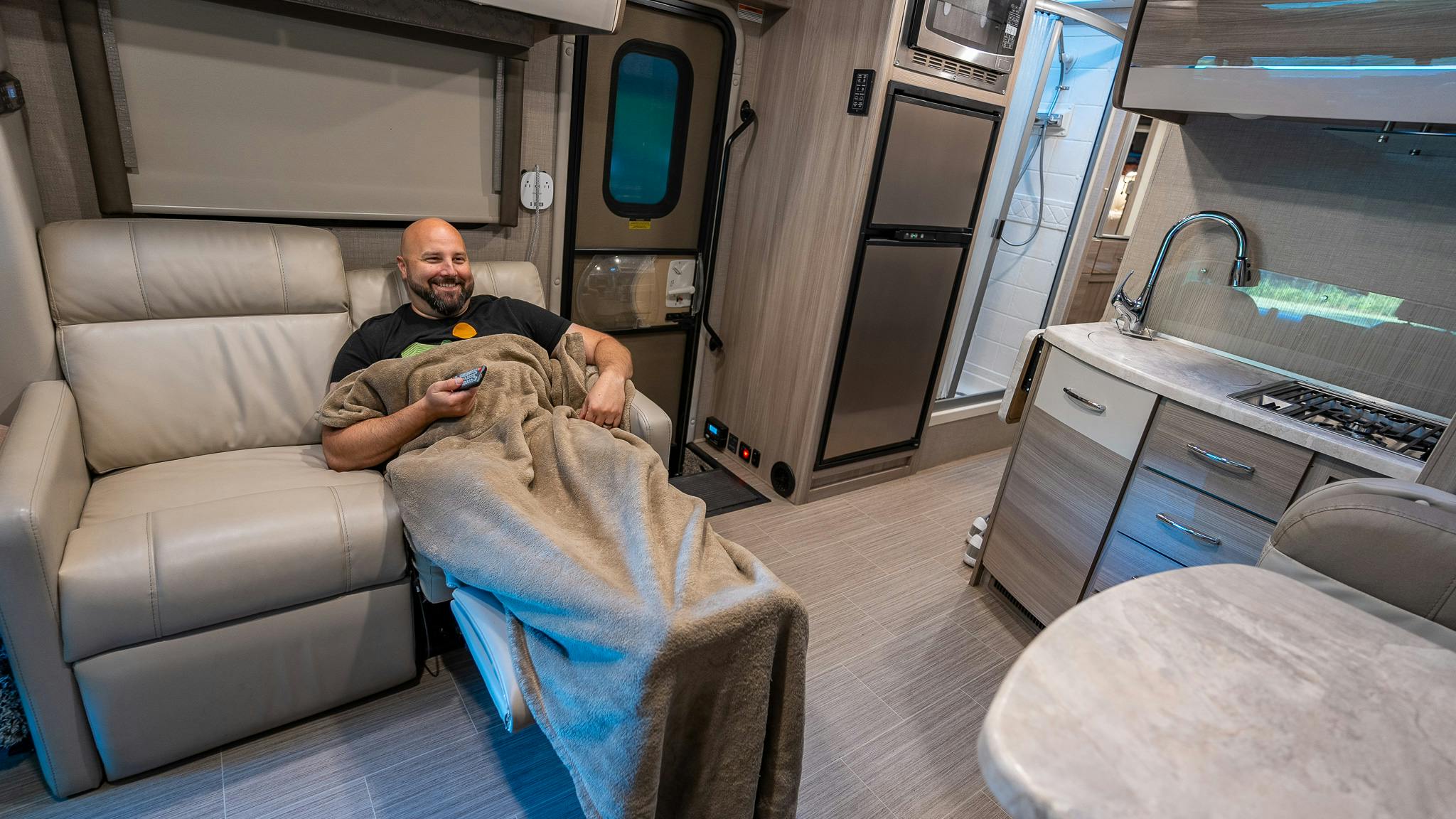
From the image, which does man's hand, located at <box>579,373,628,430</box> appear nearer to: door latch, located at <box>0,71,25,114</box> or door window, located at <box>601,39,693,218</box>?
door window, located at <box>601,39,693,218</box>

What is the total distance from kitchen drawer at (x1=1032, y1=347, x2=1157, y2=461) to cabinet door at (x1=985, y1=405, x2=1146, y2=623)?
0.08 feet

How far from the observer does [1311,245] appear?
211 cm

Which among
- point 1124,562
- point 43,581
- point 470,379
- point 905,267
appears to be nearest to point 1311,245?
point 1124,562

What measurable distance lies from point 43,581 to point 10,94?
3.59 ft

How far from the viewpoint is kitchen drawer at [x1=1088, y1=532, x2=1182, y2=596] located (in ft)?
6.16

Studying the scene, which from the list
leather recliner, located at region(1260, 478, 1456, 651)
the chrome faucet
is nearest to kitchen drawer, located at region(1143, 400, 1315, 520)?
leather recliner, located at region(1260, 478, 1456, 651)

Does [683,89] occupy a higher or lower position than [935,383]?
higher

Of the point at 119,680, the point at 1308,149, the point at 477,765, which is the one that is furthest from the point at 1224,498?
the point at 119,680

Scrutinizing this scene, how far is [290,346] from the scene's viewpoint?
1908mm

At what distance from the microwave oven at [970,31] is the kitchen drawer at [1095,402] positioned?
1.17m

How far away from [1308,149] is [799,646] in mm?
2229

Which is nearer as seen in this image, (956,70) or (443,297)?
(443,297)

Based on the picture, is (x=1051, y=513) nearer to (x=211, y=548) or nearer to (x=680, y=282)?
(x=680, y=282)

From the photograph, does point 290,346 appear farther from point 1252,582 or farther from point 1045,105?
point 1045,105
